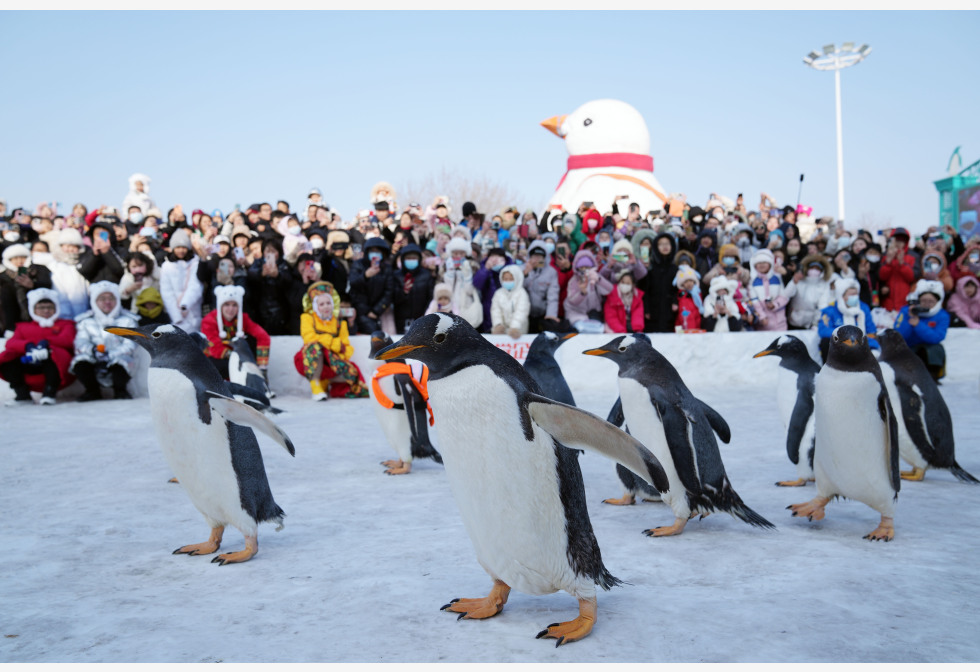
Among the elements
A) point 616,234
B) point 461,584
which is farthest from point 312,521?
point 616,234

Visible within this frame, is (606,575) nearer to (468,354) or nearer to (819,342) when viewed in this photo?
(468,354)

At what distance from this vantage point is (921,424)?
3893 millimetres

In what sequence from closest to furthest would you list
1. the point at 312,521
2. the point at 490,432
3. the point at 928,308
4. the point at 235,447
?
the point at 490,432
the point at 235,447
the point at 312,521
the point at 928,308

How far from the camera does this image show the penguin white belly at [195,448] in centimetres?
278

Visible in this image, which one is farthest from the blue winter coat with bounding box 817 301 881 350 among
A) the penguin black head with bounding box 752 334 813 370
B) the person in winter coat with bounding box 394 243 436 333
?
the person in winter coat with bounding box 394 243 436 333

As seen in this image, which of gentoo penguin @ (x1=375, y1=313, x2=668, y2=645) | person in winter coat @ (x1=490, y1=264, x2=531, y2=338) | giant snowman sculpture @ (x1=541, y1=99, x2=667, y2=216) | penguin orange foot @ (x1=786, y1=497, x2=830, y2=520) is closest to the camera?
gentoo penguin @ (x1=375, y1=313, x2=668, y2=645)

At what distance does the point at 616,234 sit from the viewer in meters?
10.5

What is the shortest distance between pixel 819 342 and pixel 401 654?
242 inches

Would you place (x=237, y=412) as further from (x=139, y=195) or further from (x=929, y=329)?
(x=139, y=195)

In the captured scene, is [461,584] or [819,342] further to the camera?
[819,342]

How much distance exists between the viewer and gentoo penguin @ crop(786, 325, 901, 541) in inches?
119

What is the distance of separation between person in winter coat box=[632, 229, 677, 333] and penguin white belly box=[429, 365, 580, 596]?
274 inches

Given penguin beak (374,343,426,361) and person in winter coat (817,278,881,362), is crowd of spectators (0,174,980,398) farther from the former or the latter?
penguin beak (374,343,426,361)

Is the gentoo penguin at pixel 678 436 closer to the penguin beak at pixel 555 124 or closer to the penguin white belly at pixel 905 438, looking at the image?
the penguin white belly at pixel 905 438
